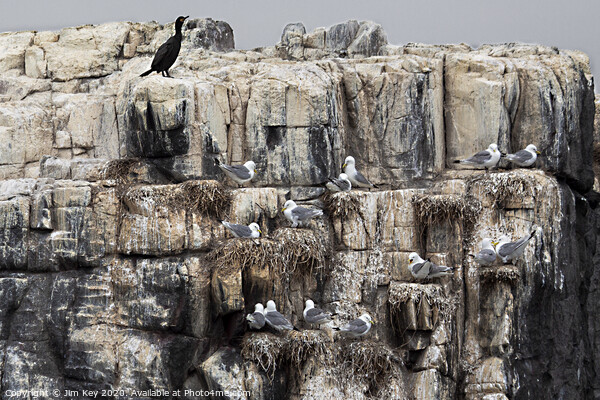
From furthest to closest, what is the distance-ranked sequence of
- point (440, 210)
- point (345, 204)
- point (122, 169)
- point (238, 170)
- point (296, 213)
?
point (122, 169), point (345, 204), point (238, 170), point (440, 210), point (296, 213)

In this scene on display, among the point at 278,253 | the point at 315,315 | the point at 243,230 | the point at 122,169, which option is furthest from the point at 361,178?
the point at 122,169

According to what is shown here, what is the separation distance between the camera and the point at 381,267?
641 inches

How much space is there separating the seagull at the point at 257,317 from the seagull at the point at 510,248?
4.30 m

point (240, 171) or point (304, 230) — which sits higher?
point (240, 171)

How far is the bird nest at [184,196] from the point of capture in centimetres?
1573

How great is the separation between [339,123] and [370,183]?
1.34 metres

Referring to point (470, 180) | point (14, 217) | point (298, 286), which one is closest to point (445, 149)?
point (470, 180)

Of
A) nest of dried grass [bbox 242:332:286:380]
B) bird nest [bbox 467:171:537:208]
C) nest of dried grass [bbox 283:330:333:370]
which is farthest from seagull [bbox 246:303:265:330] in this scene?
bird nest [bbox 467:171:537:208]

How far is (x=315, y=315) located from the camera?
15.4m

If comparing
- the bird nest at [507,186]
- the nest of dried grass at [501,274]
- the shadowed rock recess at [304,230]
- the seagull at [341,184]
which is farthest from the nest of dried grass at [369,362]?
the bird nest at [507,186]

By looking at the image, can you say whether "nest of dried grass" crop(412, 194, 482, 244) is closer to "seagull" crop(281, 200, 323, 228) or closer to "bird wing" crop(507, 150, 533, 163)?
"bird wing" crop(507, 150, 533, 163)

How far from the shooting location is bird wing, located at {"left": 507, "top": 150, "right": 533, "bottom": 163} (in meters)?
17.0

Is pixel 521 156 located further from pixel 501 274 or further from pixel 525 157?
pixel 501 274

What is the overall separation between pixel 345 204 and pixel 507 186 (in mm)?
2981
